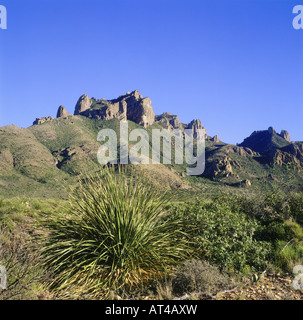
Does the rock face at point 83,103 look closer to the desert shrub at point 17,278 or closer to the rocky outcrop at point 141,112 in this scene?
the rocky outcrop at point 141,112

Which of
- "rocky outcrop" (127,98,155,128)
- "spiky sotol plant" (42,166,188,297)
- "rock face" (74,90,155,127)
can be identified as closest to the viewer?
"spiky sotol plant" (42,166,188,297)

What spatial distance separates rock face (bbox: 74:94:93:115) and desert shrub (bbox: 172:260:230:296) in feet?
502

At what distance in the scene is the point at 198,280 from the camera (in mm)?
4410

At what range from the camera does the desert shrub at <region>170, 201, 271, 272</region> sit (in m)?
5.08

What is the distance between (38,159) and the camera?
64625 mm

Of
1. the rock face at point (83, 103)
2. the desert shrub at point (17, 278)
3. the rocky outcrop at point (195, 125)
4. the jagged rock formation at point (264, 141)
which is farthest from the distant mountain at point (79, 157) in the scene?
the rocky outcrop at point (195, 125)

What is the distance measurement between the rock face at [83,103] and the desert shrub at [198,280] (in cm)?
15294

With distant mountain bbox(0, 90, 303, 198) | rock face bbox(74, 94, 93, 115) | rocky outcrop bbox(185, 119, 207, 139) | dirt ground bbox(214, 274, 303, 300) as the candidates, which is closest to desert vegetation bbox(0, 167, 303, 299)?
dirt ground bbox(214, 274, 303, 300)

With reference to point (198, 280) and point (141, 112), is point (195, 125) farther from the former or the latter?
point (198, 280)

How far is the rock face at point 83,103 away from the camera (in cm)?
15012

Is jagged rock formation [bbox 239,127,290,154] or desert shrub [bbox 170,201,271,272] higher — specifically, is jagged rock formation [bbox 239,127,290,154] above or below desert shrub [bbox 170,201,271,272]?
above

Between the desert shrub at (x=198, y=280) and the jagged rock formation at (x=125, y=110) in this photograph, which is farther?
the jagged rock formation at (x=125, y=110)

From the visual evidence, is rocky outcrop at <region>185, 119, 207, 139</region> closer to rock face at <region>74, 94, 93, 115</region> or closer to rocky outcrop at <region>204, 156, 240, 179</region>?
rock face at <region>74, 94, 93, 115</region>
